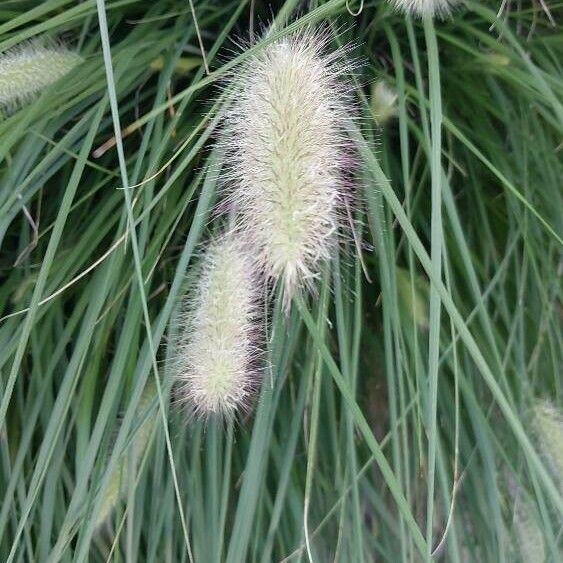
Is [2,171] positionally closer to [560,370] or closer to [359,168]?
[359,168]

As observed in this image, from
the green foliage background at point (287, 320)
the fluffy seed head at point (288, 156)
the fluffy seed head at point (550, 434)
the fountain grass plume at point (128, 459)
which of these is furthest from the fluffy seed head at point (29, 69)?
the fluffy seed head at point (550, 434)

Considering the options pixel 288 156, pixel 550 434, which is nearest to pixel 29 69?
pixel 288 156

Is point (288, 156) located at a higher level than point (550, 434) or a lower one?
higher

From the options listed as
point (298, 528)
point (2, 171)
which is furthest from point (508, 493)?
point (2, 171)

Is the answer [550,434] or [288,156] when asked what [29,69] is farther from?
[550,434]

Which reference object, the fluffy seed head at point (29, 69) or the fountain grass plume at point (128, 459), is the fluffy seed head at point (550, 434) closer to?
the fountain grass plume at point (128, 459)
